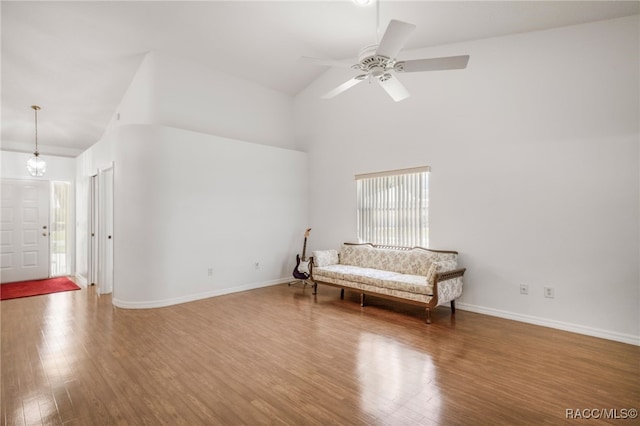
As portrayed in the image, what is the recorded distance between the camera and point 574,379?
2666 millimetres

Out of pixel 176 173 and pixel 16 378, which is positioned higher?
pixel 176 173

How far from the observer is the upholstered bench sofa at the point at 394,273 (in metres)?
4.14

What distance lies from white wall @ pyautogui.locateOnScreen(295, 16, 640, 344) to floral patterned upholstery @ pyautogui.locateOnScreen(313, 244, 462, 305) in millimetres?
422

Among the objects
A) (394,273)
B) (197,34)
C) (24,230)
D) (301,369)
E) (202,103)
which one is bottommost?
(301,369)

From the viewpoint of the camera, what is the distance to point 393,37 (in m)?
2.60

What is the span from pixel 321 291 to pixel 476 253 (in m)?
2.77

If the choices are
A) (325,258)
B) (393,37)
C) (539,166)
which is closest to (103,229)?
(325,258)

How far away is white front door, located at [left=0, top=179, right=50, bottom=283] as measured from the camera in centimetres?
659

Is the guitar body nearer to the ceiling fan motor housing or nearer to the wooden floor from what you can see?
the wooden floor

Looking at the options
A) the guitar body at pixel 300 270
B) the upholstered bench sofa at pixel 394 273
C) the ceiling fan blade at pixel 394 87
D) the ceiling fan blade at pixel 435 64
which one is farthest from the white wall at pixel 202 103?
the ceiling fan blade at pixel 435 64

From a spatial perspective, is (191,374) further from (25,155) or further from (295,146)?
(25,155)

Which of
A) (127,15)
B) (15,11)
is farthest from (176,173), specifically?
(15,11)

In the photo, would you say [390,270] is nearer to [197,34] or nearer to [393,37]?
[393,37]

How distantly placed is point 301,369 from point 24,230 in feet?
24.2
